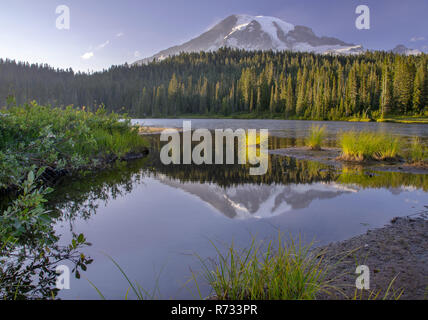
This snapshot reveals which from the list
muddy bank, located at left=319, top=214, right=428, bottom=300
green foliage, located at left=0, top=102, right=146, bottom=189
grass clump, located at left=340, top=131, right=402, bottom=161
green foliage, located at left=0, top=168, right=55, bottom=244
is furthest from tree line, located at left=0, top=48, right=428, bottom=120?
muddy bank, located at left=319, top=214, right=428, bottom=300

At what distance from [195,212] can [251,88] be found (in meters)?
119

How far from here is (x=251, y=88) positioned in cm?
12181

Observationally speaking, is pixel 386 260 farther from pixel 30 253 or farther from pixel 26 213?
pixel 30 253

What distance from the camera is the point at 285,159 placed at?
16.6m

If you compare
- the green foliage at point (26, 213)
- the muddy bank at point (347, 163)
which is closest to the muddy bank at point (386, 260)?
the green foliage at point (26, 213)

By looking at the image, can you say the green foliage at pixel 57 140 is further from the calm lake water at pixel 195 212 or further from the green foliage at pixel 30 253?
the calm lake water at pixel 195 212

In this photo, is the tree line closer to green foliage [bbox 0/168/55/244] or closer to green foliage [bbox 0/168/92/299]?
green foliage [bbox 0/168/92/299]

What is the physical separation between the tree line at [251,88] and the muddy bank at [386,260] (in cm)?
4695

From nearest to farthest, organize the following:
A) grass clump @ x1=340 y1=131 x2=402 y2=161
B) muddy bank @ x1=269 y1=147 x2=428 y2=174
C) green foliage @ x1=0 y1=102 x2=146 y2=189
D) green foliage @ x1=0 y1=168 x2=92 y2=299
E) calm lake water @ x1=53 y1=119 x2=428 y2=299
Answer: green foliage @ x1=0 y1=168 x2=92 y2=299 → calm lake water @ x1=53 y1=119 x2=428 y2=299 → green foliage @ x1=0 y1=102 x2=146 y2=189 → muddy bank @ x1=269 y1=147 x2=428 y2=174 → grass clump @ x1=340 y1=131 x2=402 y2=161

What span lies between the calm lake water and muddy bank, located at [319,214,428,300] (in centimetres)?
56

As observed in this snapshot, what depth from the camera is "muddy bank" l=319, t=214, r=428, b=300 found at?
12.2ft

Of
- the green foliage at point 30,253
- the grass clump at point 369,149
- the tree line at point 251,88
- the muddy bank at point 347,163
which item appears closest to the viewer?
the green foliage at point 30,253

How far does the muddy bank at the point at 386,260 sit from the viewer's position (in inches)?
Result: 146
